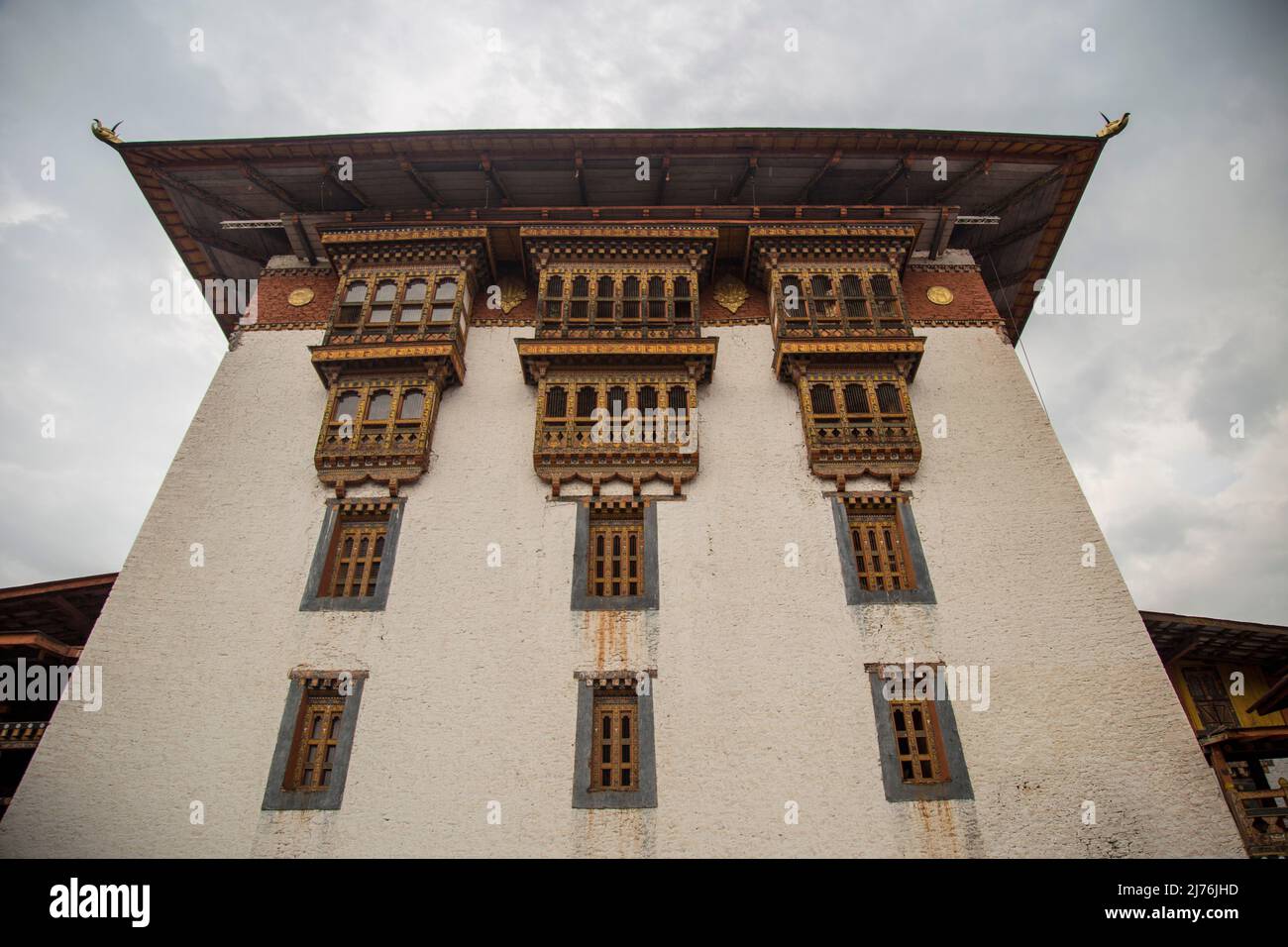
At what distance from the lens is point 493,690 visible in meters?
12.2

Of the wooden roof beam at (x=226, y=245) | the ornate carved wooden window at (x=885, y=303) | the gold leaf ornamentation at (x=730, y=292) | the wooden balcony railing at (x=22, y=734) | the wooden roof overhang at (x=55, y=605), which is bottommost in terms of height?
the wooden balcony railing at (x=22, y=734)

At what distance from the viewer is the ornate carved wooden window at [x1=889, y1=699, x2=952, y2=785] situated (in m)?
11.5

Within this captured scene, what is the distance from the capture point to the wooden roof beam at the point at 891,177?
17969 mm

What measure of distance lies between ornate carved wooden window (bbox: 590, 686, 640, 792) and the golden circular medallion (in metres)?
12.4

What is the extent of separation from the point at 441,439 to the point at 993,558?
36.7 feet

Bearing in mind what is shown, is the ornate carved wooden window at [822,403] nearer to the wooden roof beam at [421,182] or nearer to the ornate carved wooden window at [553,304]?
the ornate carved wooden window at [553,304]

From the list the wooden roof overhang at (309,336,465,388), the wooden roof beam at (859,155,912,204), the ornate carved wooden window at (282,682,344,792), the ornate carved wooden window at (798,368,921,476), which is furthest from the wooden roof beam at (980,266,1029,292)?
the ornate carved wooden window at (282,682,344,792)

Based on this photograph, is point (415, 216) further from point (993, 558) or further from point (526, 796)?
point (993, 558)

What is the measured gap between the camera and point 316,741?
1195 cm

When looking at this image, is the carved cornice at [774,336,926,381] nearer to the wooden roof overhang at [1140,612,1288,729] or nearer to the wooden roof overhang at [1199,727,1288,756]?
the wooden roof overhang at [1140,612,1288,729]

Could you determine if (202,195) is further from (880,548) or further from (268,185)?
(880,548)

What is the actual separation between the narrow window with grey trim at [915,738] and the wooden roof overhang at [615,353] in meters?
7.14

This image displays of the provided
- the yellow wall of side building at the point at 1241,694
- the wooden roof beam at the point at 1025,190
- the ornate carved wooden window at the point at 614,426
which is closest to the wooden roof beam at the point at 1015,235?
the wooden roof beam at the point at 1025,190
